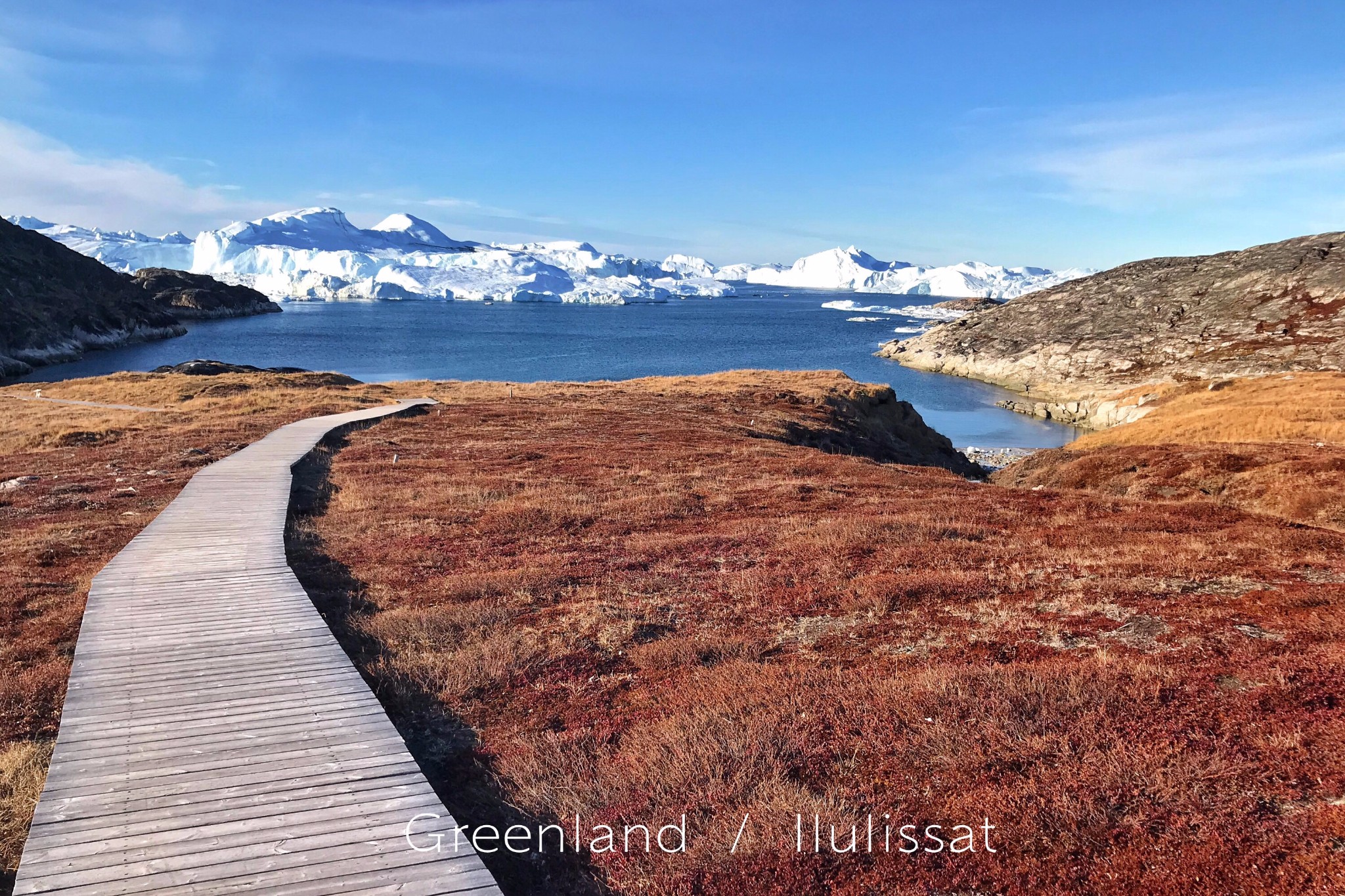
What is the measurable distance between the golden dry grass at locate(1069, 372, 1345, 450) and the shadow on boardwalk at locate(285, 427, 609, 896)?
1221 inches

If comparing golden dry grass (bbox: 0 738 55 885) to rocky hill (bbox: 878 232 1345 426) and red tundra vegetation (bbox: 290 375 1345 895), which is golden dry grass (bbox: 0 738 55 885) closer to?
red tundra vegetation (bbox: 290 375 1345 895)

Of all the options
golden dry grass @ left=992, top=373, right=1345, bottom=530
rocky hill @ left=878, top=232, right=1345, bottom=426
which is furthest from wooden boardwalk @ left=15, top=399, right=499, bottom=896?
rocky hill @ left=878, top=232, right=1345, bottom=426

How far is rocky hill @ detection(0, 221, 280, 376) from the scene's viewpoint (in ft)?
334

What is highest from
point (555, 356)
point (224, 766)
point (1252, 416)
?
point (555, 356)

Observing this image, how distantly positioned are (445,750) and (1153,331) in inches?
4656

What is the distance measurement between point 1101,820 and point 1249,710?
8.65 feet

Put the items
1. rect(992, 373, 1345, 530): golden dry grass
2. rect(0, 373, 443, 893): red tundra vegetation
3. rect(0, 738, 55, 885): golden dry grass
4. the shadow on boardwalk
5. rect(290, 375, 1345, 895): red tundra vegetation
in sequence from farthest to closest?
rect(992, 373, 1345, 530): golden dry grass → rect(0, 373, 443, 893): red tundra vegetation → rect(0, 738, 55, 885): golden dry grass → the shadow on boardwalk → rect(290, 375, 1345, 895): red tundra vegetation

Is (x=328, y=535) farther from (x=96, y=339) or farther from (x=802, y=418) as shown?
(x=96, y=339)

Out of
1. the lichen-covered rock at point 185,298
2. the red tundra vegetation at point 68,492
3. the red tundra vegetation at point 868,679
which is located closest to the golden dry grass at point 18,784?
the red tundra vegetation at point 68,492

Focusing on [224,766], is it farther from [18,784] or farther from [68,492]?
[68,492]

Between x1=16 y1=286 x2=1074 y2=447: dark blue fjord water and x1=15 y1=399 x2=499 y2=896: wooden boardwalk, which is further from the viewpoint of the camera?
x1=16 y1=286 x2=1074 y2=447: dark blue fjord water

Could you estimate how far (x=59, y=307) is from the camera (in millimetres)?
117250

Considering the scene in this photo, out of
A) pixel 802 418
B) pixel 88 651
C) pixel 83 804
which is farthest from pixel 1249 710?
pixel 802 418

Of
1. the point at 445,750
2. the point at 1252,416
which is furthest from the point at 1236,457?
the point at 445,750
